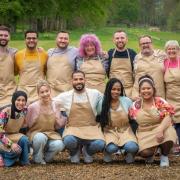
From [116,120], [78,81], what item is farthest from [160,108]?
[78,81]

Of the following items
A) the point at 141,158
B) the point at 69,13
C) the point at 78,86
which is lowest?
the point at 141,158

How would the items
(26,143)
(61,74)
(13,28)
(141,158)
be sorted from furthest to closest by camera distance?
(13,28) → (61,74) → (141,158) → (26,143)

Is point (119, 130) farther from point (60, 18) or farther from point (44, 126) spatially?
point (60, 18)

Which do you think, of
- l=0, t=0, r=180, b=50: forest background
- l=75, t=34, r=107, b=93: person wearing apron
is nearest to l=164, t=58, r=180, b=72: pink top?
l=75, t=34, r=107, b=93: person wearing apron

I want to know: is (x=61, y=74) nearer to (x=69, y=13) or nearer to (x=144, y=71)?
(x=144, y=71)

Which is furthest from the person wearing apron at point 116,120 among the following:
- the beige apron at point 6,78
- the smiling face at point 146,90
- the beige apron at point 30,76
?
the beige apron at point 6,78

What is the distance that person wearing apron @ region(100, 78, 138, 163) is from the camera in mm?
6926

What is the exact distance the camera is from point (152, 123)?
6.98m

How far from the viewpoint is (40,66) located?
26.0 feet

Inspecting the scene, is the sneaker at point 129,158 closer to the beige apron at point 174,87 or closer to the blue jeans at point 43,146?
the blue jeans at point 43,146

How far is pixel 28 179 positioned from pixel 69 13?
146 feet

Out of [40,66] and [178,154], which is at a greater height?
[40,66]

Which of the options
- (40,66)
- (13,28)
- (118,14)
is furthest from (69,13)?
(118,14)

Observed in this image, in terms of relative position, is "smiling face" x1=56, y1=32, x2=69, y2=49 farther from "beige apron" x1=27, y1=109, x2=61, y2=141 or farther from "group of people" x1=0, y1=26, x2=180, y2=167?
"beige apron" x1=27, y1=109, x2=61, y2=141
